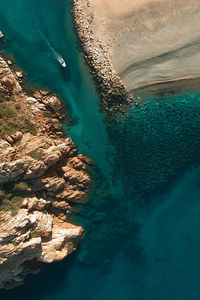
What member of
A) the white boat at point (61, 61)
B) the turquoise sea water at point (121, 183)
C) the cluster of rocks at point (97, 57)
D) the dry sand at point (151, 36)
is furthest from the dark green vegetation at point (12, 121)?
the dry sand at point (151, 36)

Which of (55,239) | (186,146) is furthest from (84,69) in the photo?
(55,239)

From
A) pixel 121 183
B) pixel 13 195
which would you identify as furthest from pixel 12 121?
pixel 121 183

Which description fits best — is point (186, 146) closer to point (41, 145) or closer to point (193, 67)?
point (193, 67)

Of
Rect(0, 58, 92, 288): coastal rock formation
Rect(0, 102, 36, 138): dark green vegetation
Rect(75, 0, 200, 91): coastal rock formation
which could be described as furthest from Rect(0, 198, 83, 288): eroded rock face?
Rect(75, 0, 200, 91): coastal rock formation

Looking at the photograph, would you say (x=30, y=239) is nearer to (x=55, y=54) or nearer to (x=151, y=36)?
(x=55, y=54)

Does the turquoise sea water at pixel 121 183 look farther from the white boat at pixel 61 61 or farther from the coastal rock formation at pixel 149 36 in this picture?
the coastal rock formation at pixel 149 36
